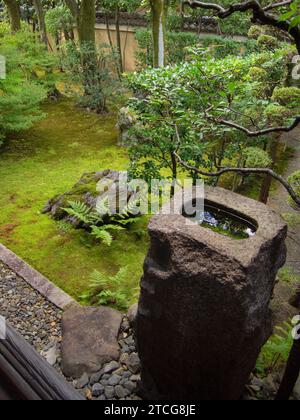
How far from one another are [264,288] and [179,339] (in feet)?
2.62

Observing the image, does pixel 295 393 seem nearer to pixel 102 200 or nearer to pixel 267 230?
pixel 267 230

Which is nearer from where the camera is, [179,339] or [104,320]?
[179,339]

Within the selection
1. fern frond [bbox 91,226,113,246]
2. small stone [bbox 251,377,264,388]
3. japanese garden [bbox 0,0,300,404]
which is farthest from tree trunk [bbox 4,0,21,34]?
small stone [bbox 251,377,264,388]

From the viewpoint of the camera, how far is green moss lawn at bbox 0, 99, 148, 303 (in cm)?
565

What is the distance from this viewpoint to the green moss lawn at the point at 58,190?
565cm

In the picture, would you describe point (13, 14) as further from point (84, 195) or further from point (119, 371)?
point (119, 371)

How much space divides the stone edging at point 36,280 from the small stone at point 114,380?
1327 millimetres

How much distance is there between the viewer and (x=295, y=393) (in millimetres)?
3488

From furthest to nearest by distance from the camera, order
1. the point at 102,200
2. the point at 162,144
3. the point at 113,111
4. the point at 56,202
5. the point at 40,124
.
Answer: the point at 113,111 < the point at 40,124 < the point at 56,202 < the point at 102,200 < the point at 162,144

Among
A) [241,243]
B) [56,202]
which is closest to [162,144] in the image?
[56,202]

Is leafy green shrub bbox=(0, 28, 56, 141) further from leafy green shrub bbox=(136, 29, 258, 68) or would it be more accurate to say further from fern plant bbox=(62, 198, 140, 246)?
leafy green shrub bbox=(136, 29, 258, 68)

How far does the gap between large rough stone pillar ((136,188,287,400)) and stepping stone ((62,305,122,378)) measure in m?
0.84

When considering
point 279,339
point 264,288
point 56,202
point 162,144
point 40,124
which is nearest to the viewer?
point 264,288

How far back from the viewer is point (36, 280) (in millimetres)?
5219
